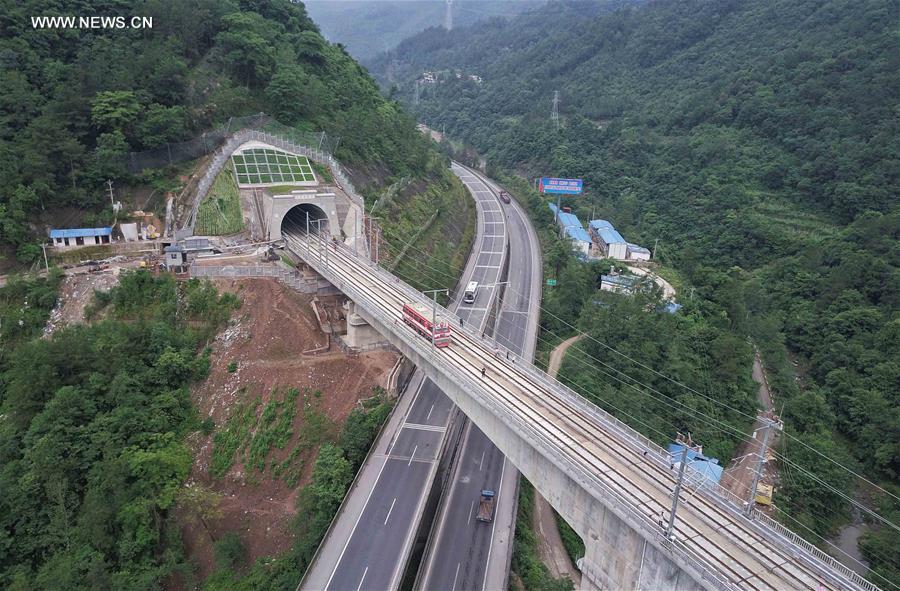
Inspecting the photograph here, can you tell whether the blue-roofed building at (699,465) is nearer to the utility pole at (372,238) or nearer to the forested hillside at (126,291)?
the forested hillside at (126,291)

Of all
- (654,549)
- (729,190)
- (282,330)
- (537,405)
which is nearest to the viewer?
(654,549)

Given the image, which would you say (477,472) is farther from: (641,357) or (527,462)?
(641,357)

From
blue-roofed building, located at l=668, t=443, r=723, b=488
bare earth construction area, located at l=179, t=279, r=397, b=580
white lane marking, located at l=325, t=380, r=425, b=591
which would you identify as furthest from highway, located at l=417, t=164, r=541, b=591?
blue-roofed building, located at l=668, t=443, r=723, b=488

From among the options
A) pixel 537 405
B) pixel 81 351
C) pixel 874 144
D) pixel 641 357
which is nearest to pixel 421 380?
pixel 537 405

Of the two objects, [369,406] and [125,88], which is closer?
[369,406]

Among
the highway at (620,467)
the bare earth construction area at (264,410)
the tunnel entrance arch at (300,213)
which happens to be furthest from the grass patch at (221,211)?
the highway at (620,467)

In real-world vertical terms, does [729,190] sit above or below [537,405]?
above

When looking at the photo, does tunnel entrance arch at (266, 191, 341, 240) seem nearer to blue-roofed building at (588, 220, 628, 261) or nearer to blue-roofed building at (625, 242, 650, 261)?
blue-roofed building at (588, 220, 628, 261)
